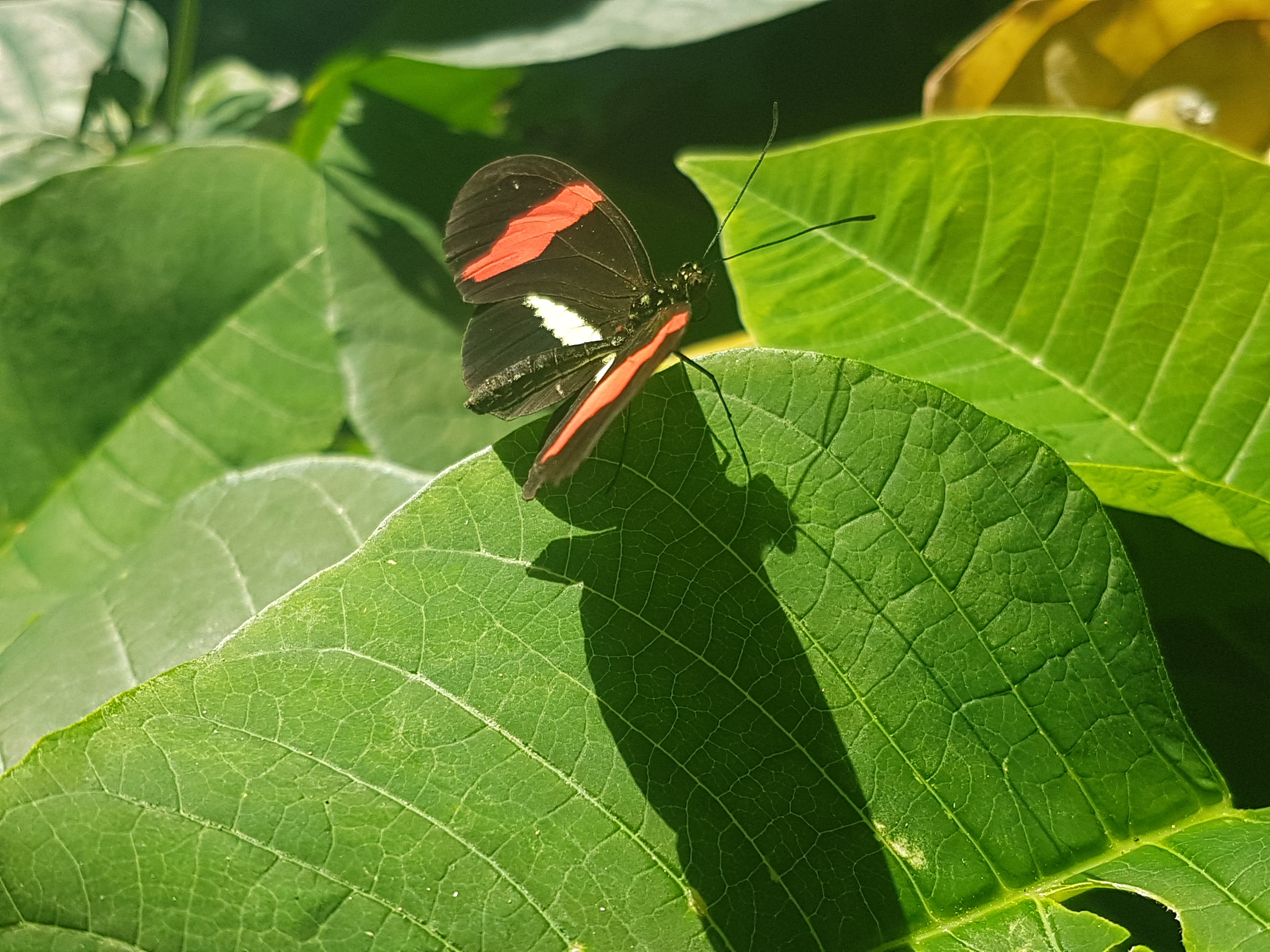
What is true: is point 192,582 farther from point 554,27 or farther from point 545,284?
point 554,27

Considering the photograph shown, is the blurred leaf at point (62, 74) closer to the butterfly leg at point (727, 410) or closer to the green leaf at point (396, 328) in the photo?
the green leaf at point (396, 328)

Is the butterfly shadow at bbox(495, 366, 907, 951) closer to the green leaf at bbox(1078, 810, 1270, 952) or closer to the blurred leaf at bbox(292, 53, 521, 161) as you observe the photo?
the green leaf at bbox(1078, 810, 1270, 952)

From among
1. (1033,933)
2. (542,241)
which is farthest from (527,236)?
(1033,933)

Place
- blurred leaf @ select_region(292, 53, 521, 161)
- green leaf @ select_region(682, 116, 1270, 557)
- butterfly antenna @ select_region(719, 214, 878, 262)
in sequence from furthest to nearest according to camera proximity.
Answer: blurred leaf @ select_region(292, 53, 521, 161) < butterfly antenna @ select_region(719, 214, 878, 262) < green leaf @ select_region(682, 116, 1270, 557)

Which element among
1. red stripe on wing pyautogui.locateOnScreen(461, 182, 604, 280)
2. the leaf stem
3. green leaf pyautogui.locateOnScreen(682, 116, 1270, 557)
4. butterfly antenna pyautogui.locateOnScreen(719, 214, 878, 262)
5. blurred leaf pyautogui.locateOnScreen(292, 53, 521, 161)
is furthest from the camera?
the leaf stem

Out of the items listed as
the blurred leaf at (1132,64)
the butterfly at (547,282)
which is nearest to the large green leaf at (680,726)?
the butterfly at (547,282)

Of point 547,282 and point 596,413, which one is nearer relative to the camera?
point 596,413

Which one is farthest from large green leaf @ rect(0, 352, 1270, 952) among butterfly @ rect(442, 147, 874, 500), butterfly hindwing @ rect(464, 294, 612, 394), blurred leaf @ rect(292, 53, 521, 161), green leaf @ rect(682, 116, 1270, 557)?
blurred leaf @ rect(292, 53, 521, 161)
